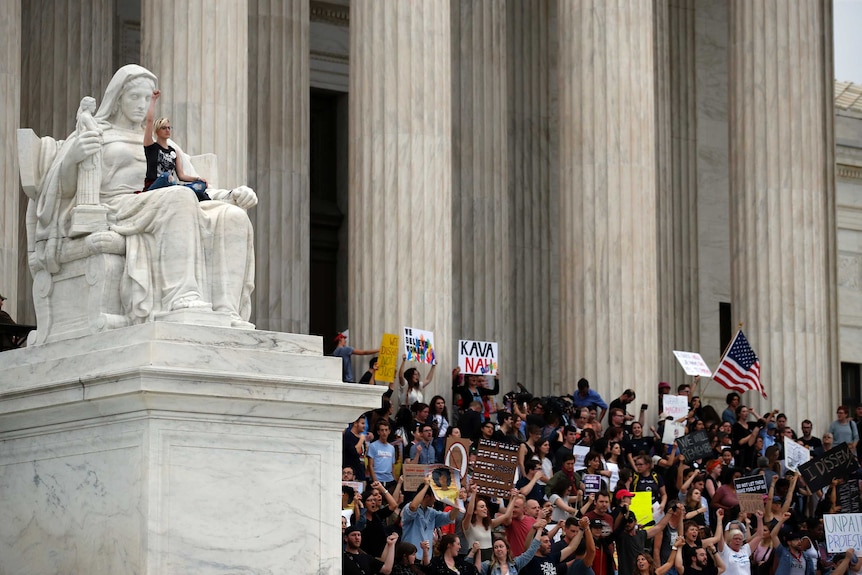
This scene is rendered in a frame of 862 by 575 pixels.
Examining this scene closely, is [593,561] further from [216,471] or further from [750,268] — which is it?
[750,268]

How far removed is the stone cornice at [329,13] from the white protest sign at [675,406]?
15.8 metres

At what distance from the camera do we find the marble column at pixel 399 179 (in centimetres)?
3166

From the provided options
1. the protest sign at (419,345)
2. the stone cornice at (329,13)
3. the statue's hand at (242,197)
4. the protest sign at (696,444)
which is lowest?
the protest sign at (696,444)

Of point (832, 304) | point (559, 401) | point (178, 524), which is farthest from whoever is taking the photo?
point (832, 304)

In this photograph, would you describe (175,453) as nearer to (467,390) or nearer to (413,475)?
(413,475)

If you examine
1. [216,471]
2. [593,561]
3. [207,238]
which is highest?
[207,238]

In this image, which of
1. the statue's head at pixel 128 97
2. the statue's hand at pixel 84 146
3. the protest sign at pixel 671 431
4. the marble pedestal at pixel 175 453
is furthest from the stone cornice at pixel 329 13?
the marble pedestal at pixel 175 453

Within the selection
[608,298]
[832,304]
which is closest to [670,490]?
[608,298]

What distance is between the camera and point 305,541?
1590 centimetres

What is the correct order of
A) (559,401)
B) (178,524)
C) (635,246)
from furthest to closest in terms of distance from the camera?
(635,246), (559,401), (178,524)

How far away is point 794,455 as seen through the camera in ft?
107

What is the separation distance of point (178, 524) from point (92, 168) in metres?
3.86

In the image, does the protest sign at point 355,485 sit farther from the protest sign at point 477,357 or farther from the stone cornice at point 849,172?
the stone cornice at point 849,172

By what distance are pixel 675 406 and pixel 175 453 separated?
19.3 metres
